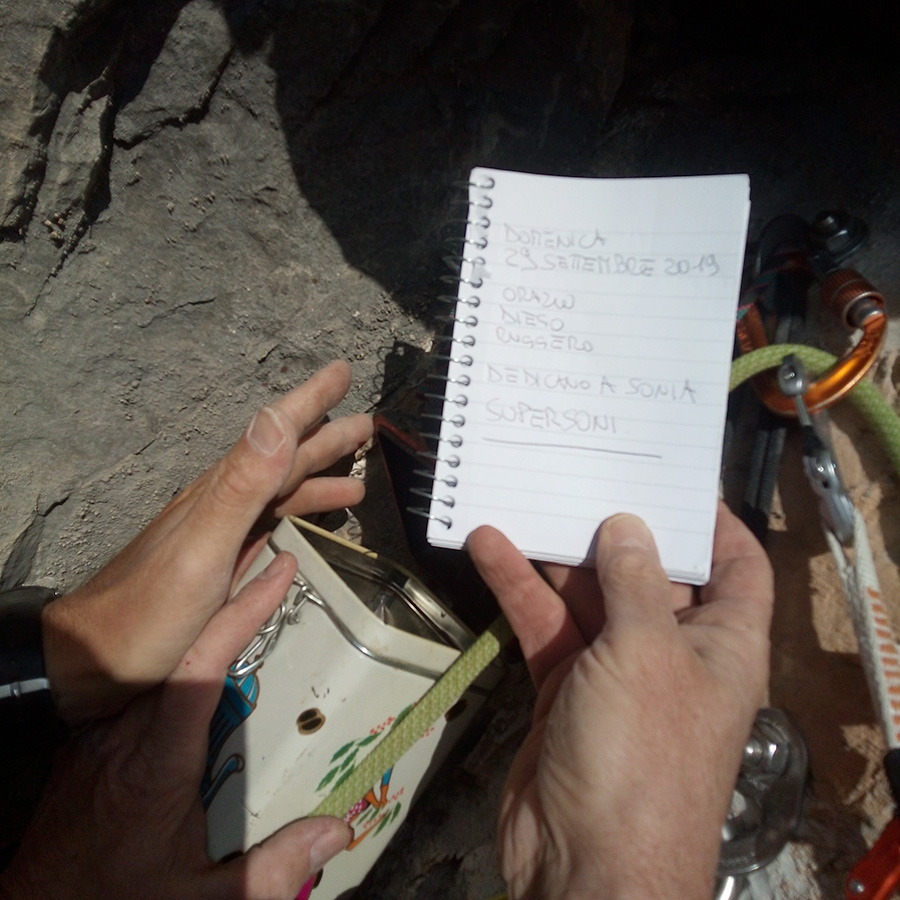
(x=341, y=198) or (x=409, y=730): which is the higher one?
(x=341, y=198)

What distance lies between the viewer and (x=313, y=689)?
60cm

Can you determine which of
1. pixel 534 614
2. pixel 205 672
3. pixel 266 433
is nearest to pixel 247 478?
pixel 266 433

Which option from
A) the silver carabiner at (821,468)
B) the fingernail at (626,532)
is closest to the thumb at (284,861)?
the fingernail at (626,532)

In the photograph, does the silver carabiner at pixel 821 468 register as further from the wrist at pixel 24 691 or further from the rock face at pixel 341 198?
the wrist at pixel 24 691

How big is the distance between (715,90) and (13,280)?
2.82ft

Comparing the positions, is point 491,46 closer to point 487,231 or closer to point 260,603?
point 487,231

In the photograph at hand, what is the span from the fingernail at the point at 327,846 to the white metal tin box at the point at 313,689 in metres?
0.03

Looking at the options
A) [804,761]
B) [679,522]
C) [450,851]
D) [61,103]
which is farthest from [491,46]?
[450,851]

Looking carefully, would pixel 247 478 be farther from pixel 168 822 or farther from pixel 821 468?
pixel 821 468

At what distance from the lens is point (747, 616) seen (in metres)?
0.60

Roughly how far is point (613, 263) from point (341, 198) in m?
0.32

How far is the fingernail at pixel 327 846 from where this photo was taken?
0.62m

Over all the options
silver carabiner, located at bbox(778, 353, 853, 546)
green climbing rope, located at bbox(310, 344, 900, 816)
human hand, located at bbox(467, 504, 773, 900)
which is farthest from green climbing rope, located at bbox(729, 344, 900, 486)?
green climbing rope, located at bbox(310, 344, 900, 816)

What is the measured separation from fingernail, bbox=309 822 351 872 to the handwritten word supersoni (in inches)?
22.9
